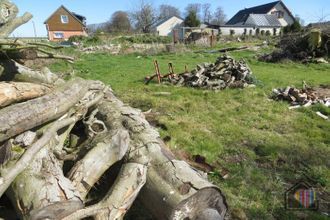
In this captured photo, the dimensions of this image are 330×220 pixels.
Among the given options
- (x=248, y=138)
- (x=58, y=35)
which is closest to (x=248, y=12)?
(x=58, y=35)

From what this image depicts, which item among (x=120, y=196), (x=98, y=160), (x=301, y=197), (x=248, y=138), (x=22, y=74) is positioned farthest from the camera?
(x=248, y=138)

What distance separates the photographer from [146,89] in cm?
977

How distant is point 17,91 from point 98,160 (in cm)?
139

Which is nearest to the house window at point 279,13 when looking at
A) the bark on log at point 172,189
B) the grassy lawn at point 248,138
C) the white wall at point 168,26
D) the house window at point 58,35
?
the white wall at point 168,26

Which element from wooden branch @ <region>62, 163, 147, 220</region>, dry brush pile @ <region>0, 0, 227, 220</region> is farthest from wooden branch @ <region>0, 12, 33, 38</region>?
wooden branch @ <region>62, 163, 147, 220</region>

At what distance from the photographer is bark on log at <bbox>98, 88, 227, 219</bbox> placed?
283cm

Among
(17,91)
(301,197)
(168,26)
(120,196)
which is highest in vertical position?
(168,26)

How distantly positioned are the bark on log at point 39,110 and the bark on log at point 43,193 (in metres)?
0.37

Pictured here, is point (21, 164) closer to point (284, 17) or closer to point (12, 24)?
point (12, 24)

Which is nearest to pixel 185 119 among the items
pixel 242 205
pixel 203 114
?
pixel 203 114

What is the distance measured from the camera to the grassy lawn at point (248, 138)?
3.99 m

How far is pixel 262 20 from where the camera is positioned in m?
55.8

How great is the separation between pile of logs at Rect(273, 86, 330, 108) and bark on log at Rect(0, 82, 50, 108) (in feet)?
19.6

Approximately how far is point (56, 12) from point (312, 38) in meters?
46.9
